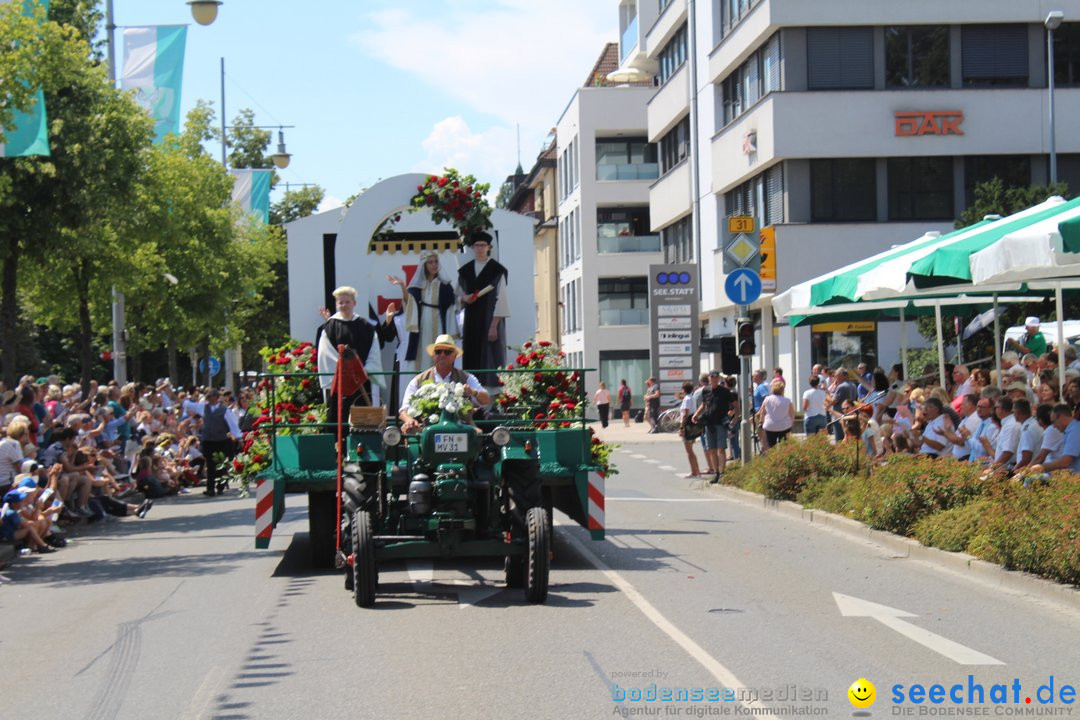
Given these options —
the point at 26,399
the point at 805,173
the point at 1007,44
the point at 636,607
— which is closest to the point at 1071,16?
the point at 1007,44

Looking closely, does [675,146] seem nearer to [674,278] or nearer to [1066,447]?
[674,278]

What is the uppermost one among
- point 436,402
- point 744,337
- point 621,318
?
point 621,318

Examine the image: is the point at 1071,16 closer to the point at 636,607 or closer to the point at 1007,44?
the point at 1007,44

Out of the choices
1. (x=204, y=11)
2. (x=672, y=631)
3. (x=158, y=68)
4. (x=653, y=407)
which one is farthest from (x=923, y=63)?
(x=672, y=631)

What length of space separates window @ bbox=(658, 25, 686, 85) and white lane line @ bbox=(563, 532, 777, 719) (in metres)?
38.0

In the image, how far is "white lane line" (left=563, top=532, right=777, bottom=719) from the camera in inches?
301

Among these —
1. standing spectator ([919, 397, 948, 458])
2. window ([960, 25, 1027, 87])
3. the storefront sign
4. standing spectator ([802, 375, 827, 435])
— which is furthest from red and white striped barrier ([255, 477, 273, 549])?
window ([960, 25, 1027, 87])

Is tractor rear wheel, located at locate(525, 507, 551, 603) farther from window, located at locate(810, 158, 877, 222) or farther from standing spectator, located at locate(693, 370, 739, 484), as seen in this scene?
window, located at locate(810, 158, 877, 222)

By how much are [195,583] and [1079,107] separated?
1237 inches

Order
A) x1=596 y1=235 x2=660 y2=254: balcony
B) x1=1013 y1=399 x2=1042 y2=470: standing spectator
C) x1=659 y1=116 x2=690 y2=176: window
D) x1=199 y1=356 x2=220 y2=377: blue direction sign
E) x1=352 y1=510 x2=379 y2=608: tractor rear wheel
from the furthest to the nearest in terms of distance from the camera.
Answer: x1=596 y1=235 x2=660 y2=254: balcony → x1=659 y1=116 x2=690 y2=176: window → x1=199 y1=356 x2=220 y2=377: blue direction sign → x1=1013 y1=399 x2=1042 y2=470: standing spectator → x1=352 y1=510 x2=379 y2=608: tractor rear wheel

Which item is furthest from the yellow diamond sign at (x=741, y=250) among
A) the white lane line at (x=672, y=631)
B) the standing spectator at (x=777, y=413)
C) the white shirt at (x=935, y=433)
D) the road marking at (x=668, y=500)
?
the white lane line at (x=672, y=631)

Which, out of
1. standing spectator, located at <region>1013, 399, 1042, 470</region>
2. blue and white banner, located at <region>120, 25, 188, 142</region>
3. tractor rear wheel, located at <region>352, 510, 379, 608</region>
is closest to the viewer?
tractor rear wheel, located at <region>352, 510, 379, 608</region>

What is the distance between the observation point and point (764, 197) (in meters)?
39.1

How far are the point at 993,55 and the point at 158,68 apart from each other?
21.8 meters
